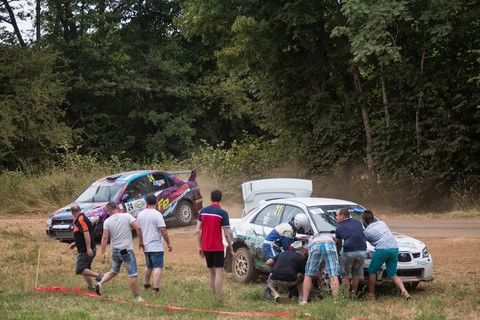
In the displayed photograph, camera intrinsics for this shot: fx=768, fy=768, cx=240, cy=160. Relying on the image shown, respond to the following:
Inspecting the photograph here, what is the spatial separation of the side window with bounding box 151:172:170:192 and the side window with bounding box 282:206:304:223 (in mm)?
8480

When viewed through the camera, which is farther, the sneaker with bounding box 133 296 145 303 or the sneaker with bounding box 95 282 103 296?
the sneaker with bounding box 95 282 103 296

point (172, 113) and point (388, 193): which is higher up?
point (172, 113)

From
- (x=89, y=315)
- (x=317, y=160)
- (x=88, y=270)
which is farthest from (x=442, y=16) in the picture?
(x=89, y=315)

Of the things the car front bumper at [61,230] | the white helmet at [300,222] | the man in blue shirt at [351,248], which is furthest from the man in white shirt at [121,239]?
the car front bumper at [61,230]

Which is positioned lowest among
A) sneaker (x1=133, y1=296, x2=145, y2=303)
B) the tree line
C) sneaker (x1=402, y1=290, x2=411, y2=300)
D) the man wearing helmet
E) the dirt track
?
the dirt track

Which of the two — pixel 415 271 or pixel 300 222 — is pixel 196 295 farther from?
pixel 415 271

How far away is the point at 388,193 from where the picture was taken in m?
26.4

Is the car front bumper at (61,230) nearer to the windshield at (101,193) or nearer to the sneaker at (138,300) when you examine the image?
the windshield at (101,193)

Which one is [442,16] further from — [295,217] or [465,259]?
[295,217]

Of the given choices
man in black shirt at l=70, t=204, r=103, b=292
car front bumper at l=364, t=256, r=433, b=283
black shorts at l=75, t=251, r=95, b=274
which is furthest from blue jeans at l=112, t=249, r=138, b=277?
car front bumper at l=364, t=256, r=433, b=283

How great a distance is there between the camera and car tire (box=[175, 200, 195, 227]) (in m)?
22.3

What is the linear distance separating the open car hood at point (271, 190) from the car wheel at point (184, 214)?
16.1 ft

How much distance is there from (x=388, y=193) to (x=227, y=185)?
7697 mm

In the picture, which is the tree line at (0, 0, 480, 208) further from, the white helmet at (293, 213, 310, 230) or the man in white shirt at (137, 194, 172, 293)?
the man in white shirt at (137, 194, 172, 293)
